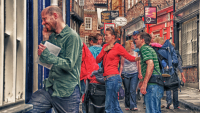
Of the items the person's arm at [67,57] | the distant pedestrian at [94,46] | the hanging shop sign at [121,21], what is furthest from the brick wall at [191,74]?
the person's arm at [67,57]

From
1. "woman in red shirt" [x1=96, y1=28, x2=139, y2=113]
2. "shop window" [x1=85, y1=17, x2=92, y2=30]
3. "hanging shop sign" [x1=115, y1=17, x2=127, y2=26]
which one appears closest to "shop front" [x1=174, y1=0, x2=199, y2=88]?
"hanging shop sign" [x1=115, y1=17, x2=127, y2=26]

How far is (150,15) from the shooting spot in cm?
1986

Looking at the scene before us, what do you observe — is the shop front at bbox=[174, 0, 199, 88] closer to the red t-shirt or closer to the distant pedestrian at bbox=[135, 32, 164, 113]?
the red t-shirt

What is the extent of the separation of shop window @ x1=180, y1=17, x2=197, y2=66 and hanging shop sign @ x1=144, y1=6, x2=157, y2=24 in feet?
9.60

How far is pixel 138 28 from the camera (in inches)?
985

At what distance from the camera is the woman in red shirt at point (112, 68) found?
585 cm

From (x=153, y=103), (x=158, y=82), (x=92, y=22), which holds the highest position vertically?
(x=92, y=22)

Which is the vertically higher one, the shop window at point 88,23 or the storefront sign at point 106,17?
the shop window at point 88,23

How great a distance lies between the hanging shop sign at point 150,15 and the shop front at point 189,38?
2.08 m

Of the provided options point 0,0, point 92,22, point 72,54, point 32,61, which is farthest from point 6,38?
point 92,22

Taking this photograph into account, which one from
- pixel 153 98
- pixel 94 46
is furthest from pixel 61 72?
pixel 94 46

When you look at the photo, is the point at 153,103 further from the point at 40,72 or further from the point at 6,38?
the point at 6,38

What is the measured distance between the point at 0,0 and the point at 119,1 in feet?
104

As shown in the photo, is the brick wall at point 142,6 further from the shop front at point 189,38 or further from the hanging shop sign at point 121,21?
the hanging shop sign at point 121,21
